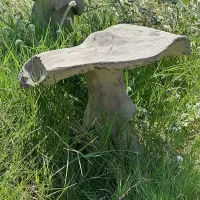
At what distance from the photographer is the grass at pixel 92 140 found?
2262 mm

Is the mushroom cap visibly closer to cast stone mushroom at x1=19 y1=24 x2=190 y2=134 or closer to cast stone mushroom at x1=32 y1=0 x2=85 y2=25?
cast stone mushroom at x1=19 y1=24 x2=190 y2=134

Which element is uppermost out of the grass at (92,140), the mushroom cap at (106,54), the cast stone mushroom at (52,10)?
the mushroom cap at (106,54)

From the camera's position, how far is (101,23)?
142 inches

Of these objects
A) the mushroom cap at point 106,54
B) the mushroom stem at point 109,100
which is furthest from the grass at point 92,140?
the mushroom cap at point 106,54

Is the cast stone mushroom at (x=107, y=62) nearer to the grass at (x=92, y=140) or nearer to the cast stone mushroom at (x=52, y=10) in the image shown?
the grass at (x=92, y=140)

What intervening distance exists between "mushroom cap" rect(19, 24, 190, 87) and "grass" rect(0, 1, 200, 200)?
253 mm

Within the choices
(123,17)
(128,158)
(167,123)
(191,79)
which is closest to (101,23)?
(123,17)

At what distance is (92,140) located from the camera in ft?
7.75

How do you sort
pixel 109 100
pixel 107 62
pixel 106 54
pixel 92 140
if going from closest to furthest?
pixel 107 62 → pixel 106 54 → pixel 92 140 → pixel 109 100

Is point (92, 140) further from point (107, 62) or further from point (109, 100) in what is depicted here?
point (107, 62)

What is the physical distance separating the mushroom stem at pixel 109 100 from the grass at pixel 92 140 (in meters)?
0.09

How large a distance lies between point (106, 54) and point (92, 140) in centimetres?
46

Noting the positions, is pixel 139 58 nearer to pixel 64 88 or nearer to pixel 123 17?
pixel 64 88

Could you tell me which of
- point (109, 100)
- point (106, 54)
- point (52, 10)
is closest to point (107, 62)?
point (106, 54)
